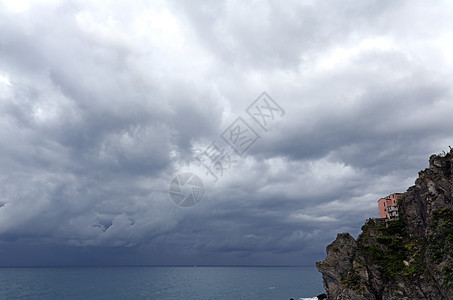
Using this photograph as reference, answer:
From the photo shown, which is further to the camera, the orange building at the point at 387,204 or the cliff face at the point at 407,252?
the orange building at the point at 387,204

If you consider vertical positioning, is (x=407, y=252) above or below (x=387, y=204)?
below

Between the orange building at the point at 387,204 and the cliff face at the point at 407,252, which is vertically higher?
the orange building at the point at 387,204

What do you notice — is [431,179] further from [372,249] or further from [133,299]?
[133,299]

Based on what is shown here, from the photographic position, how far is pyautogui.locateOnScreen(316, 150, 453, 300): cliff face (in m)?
59.6

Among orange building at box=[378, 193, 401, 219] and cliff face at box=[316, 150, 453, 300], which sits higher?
orange building at box=[378, 193, 401, 219]

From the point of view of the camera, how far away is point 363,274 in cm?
7162

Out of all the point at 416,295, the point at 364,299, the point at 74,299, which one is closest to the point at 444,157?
the point at 416,295

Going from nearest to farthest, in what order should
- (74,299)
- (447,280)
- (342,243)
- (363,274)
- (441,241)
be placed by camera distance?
1. (447,280)
2. (441,241)
3. (363,274)
4. (342,243)
5. (74,299)

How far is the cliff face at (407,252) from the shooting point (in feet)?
196

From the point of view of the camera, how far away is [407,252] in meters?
68.9

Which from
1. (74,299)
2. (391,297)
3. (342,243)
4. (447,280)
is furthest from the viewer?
(74,299)

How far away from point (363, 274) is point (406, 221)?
17.1m

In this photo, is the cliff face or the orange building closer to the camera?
the cliff face

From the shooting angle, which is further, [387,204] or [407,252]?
[387,204]
